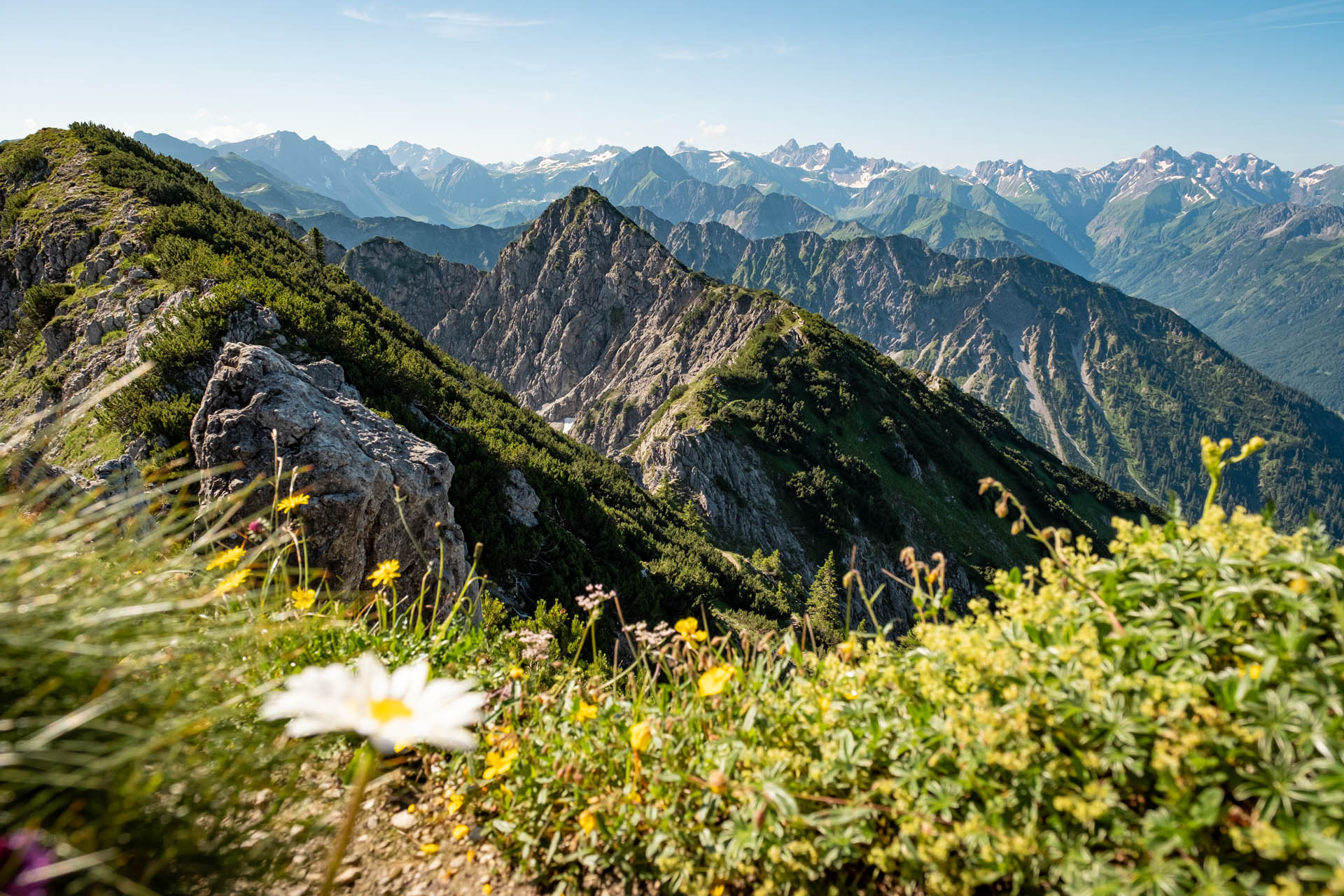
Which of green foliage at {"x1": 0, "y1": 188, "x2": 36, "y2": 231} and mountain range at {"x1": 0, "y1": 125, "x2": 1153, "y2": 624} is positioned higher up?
green foliage at {"x1": 0, "y1": 188, "x2": 36, "y2": 231}

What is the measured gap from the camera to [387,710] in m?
1.67

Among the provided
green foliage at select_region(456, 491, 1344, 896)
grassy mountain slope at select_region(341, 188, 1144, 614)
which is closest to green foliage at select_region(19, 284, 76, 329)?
green foliage at select_region(456, 491, 1344, 896)

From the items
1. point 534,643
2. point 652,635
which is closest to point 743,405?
point 534,643

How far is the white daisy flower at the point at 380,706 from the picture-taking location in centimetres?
150

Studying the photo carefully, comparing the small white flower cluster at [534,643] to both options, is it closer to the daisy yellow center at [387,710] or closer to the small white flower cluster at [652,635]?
the small white flower cluster at [652,635]

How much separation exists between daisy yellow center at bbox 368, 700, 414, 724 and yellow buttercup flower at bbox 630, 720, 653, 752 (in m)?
1.17

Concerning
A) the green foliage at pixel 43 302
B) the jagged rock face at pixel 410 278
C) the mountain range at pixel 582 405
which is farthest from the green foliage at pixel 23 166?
the jagged rock face at pixel 410 278

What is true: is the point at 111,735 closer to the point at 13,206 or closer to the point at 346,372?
the point at 346,372

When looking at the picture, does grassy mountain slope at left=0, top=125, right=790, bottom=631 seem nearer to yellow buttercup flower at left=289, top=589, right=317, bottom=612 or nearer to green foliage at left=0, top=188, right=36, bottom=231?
green foliage at left=0, top=188, right=36, bottom=231

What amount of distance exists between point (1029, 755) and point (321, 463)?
11.0 meters

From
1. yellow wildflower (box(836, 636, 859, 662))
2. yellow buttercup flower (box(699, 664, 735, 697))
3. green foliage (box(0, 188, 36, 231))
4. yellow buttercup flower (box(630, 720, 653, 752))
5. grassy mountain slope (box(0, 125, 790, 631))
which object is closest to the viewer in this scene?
yellow buttercup flower (box(699, 664, 735, 697))

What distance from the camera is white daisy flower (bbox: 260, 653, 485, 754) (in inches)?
59.2

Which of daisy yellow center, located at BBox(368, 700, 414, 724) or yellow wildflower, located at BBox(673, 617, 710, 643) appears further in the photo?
yellow wildflower, located at BBox(673, 617, 710, 643)

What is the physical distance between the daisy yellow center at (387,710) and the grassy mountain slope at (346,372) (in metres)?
15.2
